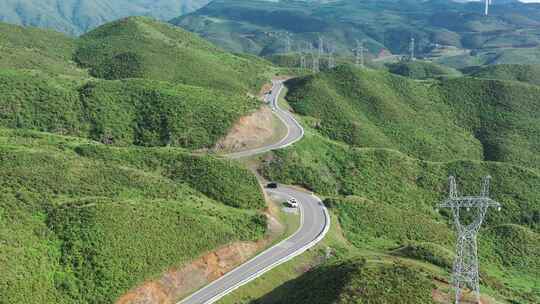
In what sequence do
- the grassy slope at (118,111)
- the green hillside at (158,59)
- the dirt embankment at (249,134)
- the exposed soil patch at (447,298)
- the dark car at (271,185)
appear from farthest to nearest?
the green hillside at (158,59) < the grassy slope at (118,111) < the dirt embankment at (249,134) < the dark car at (271,185) < the exposed soil patch at (447,298)

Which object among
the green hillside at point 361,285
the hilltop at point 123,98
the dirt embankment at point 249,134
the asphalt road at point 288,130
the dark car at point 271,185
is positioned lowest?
the dark car at point 271,185

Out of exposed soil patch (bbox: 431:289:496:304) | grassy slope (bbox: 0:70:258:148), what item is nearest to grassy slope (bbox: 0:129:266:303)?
grassy slope (bbox: 0:70:258:148)

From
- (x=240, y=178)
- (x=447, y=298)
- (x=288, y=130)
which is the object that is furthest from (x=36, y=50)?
(x=447, y=298)

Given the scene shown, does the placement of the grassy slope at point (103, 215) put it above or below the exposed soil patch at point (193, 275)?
above

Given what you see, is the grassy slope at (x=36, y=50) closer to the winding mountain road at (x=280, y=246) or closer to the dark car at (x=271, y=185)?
the winding mountain road at (x=280, y=246)

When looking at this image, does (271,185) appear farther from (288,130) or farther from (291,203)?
(288,130)

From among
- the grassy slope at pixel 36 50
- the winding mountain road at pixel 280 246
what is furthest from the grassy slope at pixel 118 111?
the grassy slope at pixel 36 50

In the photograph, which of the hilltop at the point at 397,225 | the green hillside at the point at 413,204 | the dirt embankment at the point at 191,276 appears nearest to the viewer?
the hilltop at the point at 397,225
